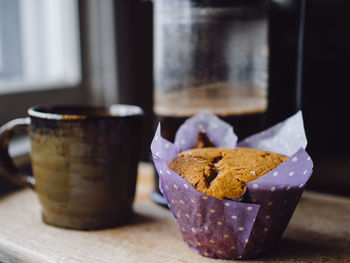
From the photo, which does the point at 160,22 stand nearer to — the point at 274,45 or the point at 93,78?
the point at 274,45

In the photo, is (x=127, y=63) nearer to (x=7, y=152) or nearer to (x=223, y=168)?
(x=7, y=152)

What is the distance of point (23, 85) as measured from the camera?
2.56ft

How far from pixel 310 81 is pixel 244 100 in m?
0.13

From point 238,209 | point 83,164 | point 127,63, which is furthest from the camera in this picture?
point 127,63

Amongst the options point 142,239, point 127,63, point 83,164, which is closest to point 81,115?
Answer: point 83,164

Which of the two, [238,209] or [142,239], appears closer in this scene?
[238,209]

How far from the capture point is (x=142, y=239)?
20.0 inches

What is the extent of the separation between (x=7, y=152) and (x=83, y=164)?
13cm

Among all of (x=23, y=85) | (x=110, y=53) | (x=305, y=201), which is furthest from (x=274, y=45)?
(x=23, y=85)

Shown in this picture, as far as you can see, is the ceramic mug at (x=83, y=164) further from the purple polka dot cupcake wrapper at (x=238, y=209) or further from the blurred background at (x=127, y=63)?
the blurred background at (x=127, y=63)

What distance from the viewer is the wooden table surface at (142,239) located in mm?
459

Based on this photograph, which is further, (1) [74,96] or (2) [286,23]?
(1) [74,96]

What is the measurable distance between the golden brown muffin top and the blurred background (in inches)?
7.9

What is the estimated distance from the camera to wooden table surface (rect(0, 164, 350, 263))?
46cm
